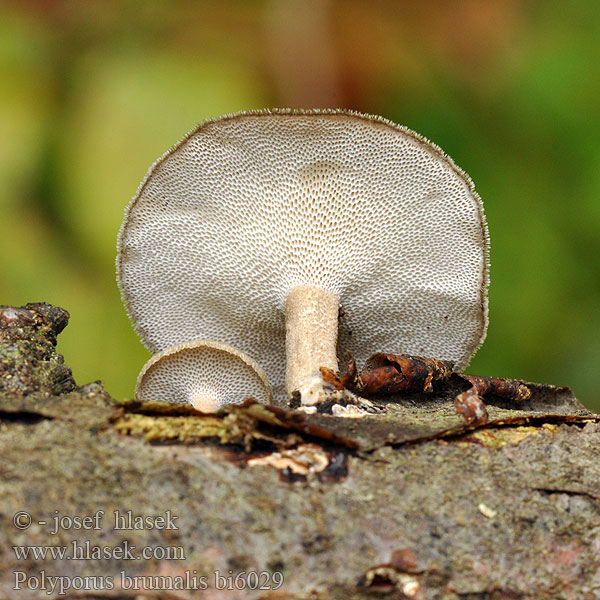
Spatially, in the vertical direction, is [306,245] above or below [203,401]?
above

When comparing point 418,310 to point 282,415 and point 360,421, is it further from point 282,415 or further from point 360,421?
point 282,415

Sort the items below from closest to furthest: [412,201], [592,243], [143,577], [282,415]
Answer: [143,577], [282,415], [412,201], [592,243]

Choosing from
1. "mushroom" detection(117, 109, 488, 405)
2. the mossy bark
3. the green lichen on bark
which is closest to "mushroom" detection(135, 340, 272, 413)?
"mushroom" detection(117, 109, 488, 405)

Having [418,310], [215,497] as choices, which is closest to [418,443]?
[215,497]
